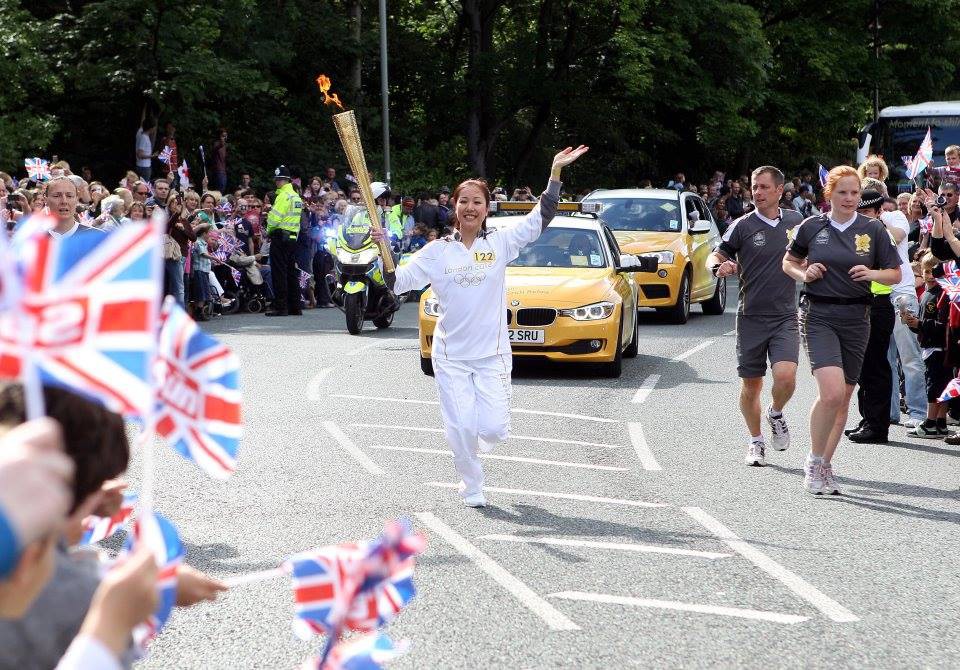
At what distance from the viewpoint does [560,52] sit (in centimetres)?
3925

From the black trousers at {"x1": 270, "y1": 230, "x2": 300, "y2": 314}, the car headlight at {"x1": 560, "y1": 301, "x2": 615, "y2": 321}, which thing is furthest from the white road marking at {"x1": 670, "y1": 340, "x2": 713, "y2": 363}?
the black trousers at {"x1": 270, "y1": 230, "x2": 300, "y2": 314}

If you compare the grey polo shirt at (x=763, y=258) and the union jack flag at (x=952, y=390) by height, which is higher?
the grey polo shirt at (x=763, y=258)

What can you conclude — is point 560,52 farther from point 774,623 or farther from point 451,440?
point 774,623

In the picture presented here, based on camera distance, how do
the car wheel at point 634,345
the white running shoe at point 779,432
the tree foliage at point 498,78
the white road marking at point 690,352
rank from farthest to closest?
the tree foliage at point 498,78, the white road marking at point 690,352, the car wheel at point 634,345, the white running shoe at point 779,432

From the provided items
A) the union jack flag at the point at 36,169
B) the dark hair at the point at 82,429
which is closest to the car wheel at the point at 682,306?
the union jack flag at the point at 36,169

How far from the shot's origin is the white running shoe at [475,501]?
854 cm

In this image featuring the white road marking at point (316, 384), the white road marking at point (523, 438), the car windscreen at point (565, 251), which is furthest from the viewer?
the car windscreen at point (565, 251)

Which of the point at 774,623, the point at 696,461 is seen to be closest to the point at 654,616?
the point at 774,623

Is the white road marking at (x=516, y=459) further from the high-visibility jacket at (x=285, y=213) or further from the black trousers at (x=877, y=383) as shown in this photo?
the high-visibility jacket at (x=285, y=213)

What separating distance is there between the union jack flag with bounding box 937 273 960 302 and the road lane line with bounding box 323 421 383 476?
430cm

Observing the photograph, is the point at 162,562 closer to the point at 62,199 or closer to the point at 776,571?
the point at 776,571

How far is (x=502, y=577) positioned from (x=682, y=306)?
555 inches

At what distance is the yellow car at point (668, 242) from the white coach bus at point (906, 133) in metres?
7.63

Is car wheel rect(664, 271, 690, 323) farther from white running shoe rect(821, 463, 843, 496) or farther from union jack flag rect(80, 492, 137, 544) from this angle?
union jack flag rect(80, 492, 137, 544)
